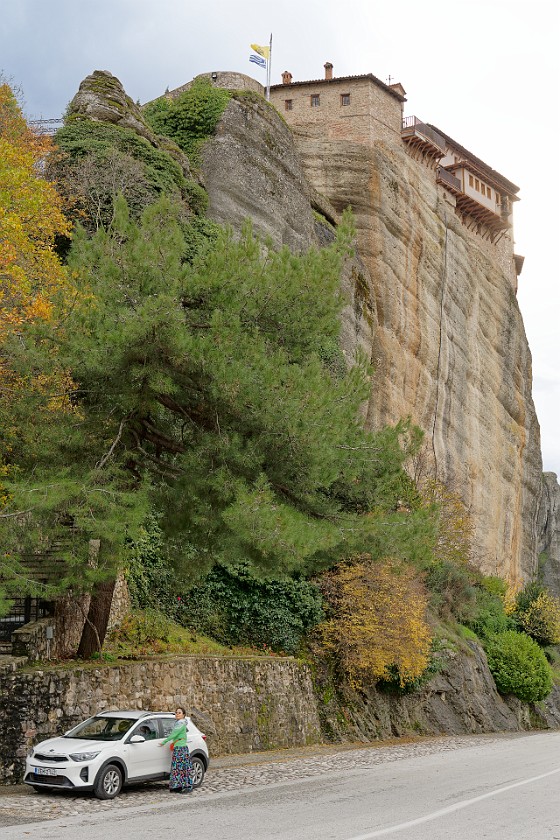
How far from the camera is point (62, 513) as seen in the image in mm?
14398

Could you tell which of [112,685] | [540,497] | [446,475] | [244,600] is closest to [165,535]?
[112,685]

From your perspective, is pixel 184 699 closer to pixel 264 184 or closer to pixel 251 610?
pixel 251 610

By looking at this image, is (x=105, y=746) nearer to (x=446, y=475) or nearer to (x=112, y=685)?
(x=112, y=685)

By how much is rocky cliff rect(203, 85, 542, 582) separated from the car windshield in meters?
23.1

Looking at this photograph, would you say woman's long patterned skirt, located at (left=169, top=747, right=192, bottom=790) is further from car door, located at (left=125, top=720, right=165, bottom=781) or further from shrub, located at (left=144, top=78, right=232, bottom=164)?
shrub, located at (left=144, top=78, right=232, bottom=164)

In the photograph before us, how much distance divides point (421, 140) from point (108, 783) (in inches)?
1813

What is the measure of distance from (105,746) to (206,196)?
78.5 feet

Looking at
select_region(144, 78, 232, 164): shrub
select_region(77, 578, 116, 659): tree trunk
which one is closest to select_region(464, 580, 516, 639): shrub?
select_region(144, 78, 232, 164): shrub

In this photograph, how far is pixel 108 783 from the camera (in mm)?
12672

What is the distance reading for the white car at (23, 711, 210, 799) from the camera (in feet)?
40.8

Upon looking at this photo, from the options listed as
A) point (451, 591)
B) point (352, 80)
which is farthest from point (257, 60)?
point (451, 591)

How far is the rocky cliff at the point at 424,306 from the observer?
119 feet

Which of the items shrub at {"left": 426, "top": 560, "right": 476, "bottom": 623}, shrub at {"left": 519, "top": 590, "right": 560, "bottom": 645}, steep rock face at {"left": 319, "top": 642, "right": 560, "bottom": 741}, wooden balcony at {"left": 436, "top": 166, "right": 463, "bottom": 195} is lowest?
steep rock face at {"left": 319, "top": 642, "right": 560, "bottom": 741}

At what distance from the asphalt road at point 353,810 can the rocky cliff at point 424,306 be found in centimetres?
2318
